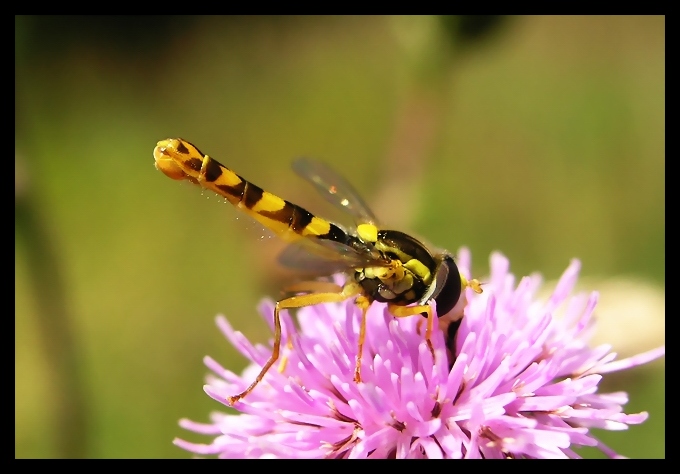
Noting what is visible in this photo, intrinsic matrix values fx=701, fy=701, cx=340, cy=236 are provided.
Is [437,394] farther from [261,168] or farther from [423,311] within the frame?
[261,168]

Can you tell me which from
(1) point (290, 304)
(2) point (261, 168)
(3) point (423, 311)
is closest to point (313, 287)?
(1) point (290, 304)

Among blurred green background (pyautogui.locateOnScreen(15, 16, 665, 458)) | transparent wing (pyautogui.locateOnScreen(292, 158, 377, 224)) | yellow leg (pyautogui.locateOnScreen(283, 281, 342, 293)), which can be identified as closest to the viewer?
yellow leg (pyautogui.locateOnScreen(283, 281, 342, 293))

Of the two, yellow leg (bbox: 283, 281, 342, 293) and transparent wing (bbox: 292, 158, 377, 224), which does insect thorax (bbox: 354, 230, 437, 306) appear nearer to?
yellow leg (bbox: 283, 281, 342, 293)

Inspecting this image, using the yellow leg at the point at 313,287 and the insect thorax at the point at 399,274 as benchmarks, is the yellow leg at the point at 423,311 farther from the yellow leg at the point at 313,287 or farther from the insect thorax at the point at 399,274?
the yellow leg at the point at 313,287

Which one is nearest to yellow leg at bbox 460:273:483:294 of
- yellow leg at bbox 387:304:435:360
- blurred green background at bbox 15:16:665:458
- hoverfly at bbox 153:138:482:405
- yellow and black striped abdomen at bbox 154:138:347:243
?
hoverfly at bbox 153:138:482:405

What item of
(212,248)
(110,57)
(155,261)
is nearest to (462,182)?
(212,248)
